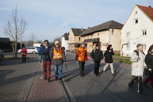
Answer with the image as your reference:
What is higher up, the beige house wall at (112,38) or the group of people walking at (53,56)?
the beige house wall at (112,38)

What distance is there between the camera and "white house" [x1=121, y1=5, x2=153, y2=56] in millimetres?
20734

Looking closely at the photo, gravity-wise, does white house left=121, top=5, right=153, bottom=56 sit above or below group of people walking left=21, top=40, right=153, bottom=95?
above

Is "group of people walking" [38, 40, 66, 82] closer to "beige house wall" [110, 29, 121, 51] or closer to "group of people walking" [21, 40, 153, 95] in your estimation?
"group of people walking" [21, 40, 153, 95]

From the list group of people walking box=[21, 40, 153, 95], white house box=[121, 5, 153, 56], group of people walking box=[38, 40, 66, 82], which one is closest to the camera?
group of people walking box=[21, 40, 153, 95]

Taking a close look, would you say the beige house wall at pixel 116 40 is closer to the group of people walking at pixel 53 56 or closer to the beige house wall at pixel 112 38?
the beige house wall at pixel 112 38

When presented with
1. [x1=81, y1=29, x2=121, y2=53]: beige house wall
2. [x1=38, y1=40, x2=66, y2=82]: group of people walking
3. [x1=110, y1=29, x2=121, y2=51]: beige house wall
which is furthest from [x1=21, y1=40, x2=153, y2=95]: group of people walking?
[x1=110, y1=29, x2=121, y2=51]: beige house wall

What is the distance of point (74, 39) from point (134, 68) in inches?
1927

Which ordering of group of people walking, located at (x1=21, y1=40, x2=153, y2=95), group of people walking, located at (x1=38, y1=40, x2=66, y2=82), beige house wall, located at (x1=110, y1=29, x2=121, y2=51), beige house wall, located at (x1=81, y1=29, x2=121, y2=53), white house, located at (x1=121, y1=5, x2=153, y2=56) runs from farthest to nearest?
beige house wall, located at (x1=110, y1=29, x2=121, y2=51) → beige house wall, located at (x1=81, y1=29, x2=121, y2=53) → white house, located at (x1=121, y1=5, x2=153, y2=56) → group of people walking, located at (x1=38, y1=40, x2=66, y2=82) → group of people walking, located at (x1=21, y1=40, x2=153, y2=95)

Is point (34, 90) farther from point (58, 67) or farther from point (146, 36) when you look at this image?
point (146, 36)

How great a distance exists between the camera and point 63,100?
12.5 feet

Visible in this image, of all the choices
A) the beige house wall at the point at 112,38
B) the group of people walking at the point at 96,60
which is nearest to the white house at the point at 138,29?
the beige house wall at the point at 112,38

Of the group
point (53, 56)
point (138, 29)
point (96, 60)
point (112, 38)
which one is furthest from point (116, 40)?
point (53, 56)

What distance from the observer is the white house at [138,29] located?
2073cm

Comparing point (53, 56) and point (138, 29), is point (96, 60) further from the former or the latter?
point (138, 29)
